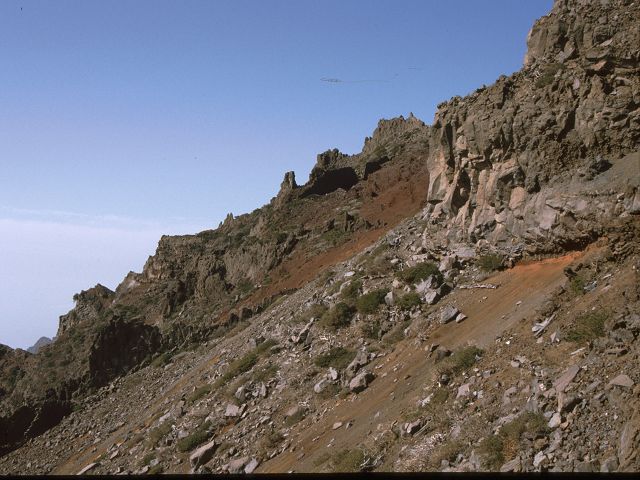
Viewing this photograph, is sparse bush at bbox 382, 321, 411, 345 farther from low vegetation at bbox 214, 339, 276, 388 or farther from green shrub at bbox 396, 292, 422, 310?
low vegetation at bbox 214, 339, 276, 388

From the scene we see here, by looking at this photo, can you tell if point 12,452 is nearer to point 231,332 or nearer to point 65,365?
point 65,365

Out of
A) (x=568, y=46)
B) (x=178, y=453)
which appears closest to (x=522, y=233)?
(x=568, y=46)

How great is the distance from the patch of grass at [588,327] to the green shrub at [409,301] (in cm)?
843

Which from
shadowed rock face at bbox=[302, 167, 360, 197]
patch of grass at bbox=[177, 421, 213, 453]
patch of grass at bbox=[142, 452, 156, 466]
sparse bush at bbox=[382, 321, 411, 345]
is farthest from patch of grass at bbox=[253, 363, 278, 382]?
shadowed rock face at bbox=[302, 167, 360, 197]

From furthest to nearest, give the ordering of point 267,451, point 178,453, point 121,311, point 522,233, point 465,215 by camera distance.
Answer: point 121,311 → point 465,215 → point 178,453 → point 522,233 → point 267,451

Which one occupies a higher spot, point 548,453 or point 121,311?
point 121,311

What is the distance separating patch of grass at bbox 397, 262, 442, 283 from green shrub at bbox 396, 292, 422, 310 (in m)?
0.85

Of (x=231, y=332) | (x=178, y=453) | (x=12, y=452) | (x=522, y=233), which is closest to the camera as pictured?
(x=522, y=233)

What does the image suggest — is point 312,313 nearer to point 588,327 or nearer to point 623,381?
point 588,327

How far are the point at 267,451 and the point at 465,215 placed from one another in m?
11.3

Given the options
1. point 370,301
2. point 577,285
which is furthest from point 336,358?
point 577,285

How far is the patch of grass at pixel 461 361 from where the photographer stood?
45.1 ft

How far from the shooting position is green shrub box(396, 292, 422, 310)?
65.8ft

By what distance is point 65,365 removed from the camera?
41438 millimetres
